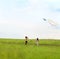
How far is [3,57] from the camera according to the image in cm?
2541

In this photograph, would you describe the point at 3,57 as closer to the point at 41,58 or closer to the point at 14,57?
the point at 14,57

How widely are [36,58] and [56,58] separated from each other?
2201 mm

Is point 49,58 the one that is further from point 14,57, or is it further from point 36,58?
point 14,57

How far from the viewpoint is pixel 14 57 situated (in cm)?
2616

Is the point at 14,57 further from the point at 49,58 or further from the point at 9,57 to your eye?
the point at 49,58

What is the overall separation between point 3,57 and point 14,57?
4.26ft

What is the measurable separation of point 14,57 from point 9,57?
53 cm

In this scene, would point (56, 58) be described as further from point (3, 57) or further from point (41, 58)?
point (3, 57)

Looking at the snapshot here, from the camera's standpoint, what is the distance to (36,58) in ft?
86.8

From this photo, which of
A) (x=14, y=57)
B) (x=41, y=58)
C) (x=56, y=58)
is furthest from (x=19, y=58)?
(x=56, y=58)

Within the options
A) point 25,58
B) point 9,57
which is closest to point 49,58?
point 25,58

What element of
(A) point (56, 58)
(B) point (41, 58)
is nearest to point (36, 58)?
(B) point (41, 58)

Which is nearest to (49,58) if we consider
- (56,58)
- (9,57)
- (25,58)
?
(56,58)

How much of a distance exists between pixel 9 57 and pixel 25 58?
5.48 feet
